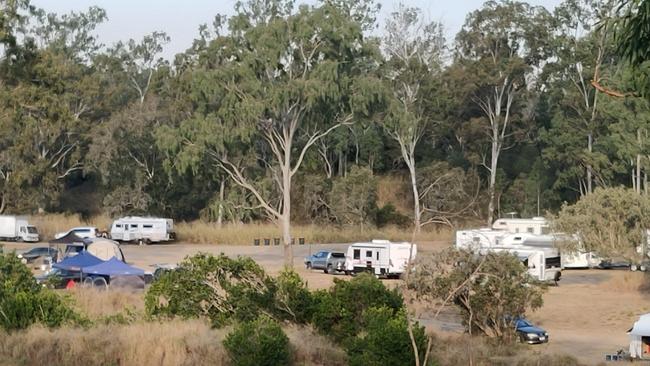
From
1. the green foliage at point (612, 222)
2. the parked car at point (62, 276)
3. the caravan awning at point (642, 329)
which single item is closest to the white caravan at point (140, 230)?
the parked car at point (62, 276)

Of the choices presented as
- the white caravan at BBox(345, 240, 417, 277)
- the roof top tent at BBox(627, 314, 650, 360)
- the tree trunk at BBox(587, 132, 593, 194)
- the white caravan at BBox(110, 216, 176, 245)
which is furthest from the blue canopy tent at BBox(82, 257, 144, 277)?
the tree trunk at BBox(587, 132, 593, 194)

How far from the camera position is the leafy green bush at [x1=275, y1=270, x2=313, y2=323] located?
70.5 feet

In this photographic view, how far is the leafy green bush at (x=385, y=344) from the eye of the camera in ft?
56.3

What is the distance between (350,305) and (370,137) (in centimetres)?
6156

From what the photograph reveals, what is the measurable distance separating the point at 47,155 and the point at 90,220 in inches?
278

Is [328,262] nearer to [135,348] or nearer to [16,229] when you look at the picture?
[16,229]

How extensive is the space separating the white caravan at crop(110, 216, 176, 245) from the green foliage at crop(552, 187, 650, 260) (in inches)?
1178

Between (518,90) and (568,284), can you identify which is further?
(518,90)

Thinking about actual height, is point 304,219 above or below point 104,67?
below

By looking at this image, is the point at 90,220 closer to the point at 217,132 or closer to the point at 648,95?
the point at 217,132

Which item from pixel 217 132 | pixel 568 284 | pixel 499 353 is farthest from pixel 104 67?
pixel 499 353

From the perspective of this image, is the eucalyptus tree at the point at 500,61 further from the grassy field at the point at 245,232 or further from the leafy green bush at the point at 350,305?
the leafy green bush at the point at 350,305

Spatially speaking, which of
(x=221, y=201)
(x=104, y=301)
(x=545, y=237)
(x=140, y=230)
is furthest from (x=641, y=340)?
(x=221, y=201)

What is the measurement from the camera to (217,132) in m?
53.4
